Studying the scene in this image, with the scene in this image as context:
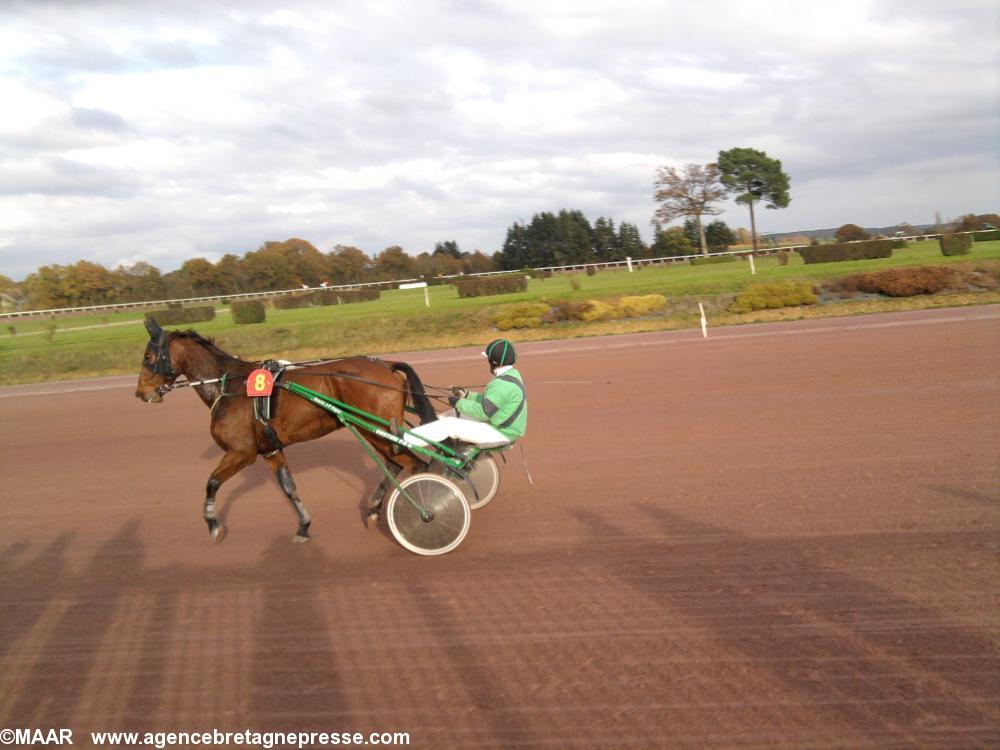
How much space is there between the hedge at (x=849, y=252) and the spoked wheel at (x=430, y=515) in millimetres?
33987

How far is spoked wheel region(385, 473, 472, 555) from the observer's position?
5277 millimetres

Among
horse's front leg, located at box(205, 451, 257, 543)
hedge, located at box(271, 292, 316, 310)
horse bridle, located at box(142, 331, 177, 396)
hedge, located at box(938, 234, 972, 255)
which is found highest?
hedge, located at box(271, 292, 316, 310)

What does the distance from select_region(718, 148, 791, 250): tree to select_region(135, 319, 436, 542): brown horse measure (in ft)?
186

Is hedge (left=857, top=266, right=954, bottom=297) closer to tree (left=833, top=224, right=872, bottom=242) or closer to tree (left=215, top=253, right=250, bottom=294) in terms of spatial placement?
tree (left=833, top=224, right=872, bottom=242)

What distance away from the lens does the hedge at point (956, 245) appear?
95.9 ft

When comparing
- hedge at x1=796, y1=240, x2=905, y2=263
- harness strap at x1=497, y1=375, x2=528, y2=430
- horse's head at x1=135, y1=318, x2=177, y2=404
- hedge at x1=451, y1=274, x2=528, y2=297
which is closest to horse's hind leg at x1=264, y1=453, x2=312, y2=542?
horse's head at x1=135, y1=318, x2=177, y2=404

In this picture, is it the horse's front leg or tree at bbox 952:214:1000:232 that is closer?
the horse's front leg

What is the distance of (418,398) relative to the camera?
19.9 feet

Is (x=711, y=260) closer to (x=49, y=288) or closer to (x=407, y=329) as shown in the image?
(x=407, y=329)

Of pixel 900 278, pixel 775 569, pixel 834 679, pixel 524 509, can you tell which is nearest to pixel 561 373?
pixel 524 509

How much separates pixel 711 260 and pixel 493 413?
47304mm

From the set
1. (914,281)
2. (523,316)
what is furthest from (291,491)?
(914,281)

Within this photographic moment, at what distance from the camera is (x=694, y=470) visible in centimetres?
717

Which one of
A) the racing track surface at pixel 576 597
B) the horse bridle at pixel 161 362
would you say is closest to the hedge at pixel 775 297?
the racing track surface at pixel 576 597
